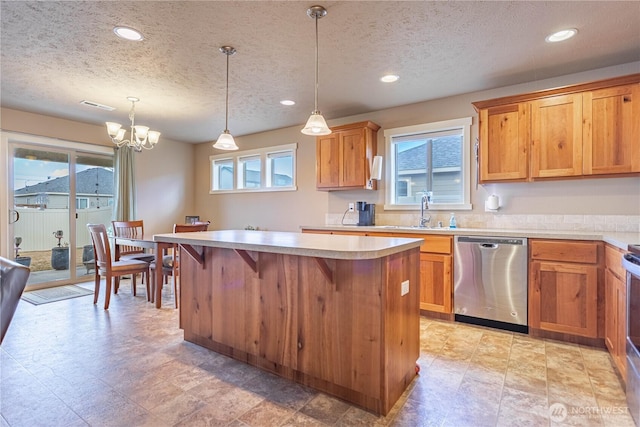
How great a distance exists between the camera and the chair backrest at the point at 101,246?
367 centimetres

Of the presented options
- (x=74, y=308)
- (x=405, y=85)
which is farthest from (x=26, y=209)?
(x=405, y=85)

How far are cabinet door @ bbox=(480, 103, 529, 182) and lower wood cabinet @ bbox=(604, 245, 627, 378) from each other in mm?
1006

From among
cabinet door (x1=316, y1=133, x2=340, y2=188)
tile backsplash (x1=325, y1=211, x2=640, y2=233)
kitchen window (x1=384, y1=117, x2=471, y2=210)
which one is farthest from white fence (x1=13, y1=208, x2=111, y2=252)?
kitchen window (x1=384, y1=117, x2=471, y2=210)

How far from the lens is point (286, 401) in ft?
6.22

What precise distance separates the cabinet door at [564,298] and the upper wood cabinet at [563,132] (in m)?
0.86

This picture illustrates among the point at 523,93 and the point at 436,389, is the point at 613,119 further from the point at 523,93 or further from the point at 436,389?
the point at 436,389

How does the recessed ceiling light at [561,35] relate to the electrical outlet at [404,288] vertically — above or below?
above

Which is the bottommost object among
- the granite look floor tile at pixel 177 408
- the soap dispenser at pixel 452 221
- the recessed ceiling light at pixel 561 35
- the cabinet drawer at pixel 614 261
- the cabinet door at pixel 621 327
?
the granite look floor tile at pixel 177 408

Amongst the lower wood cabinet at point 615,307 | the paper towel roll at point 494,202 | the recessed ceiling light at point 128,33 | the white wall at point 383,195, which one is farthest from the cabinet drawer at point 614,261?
the recessed ceiling light at point 128,33

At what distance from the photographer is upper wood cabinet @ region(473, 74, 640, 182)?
268cm

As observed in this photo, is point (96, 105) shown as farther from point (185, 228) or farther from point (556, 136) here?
point (556, 136)

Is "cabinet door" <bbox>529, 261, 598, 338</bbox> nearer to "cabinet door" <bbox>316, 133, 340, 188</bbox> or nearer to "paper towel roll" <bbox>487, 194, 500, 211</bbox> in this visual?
"paper towel roll" <bbox>487, 194, 500, 211</bbox>

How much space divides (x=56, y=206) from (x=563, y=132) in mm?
6309

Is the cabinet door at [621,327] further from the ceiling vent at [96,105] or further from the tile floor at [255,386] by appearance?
the ceiling vent at [96,105]
